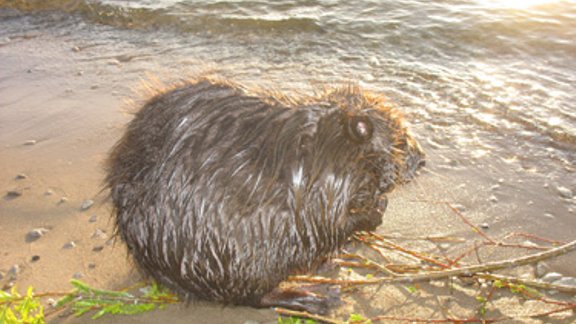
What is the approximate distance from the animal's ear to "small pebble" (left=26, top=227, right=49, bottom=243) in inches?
78.7

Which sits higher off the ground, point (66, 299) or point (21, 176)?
point (21, 176)

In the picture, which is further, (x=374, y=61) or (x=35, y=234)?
(x=374, y=61)

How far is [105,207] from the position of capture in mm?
3098

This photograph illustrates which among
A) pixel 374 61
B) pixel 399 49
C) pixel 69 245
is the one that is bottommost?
pixel 69 245

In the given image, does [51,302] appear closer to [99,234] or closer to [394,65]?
[99,234]

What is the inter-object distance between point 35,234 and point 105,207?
43 cm

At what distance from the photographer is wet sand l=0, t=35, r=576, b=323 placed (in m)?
2.47

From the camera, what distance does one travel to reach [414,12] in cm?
654

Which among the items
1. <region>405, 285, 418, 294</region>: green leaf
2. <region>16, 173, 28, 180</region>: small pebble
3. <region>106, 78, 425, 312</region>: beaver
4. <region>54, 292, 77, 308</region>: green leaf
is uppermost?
<region>106, 78, 425, 312</region>: beaver

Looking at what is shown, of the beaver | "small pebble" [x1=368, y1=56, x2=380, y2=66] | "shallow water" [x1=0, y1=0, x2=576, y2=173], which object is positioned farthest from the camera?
"small pebble" [x1=368, y1=56, x2=380, y2=66]

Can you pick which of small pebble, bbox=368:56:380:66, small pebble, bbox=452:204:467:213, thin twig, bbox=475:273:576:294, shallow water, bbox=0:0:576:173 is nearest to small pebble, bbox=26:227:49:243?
thin twig, bbox=475:273:576:294

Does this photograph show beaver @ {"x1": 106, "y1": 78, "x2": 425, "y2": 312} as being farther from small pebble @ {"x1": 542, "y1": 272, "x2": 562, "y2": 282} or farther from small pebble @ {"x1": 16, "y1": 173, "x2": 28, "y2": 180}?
small pebble @ {"x1": 16, "y1": 173, "x2": 28, "y2": 180}

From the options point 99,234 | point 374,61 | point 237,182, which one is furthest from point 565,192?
point 99,234

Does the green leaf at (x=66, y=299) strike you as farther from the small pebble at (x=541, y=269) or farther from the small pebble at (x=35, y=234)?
the small pebble at (x=541, y=269)
